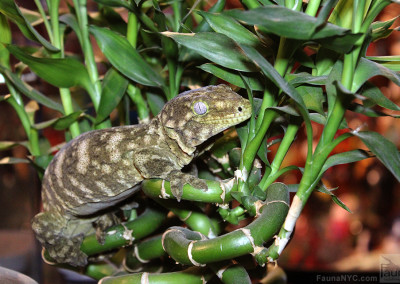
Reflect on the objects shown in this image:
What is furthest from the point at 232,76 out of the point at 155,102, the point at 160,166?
the point at 155,102

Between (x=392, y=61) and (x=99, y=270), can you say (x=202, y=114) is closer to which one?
(x=392, y=61)

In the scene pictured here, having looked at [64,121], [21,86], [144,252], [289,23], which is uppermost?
[289,23]

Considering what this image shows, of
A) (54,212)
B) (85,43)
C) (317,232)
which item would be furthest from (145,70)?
(317,232)

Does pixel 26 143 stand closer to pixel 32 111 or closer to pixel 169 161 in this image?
pixel 32 111

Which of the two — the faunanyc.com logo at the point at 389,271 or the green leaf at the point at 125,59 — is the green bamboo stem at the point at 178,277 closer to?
the green leaf at the point at 125,59

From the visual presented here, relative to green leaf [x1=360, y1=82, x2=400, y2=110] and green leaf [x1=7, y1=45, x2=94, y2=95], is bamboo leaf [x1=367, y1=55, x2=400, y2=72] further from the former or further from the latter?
green leaf [x1=7, y1=45, x2=94, y2=95]

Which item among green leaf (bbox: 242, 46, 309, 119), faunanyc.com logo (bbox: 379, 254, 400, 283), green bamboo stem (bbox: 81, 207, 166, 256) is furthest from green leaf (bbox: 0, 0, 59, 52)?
faunanyc.com logo (bbox: 379, 254, 400, 283)
